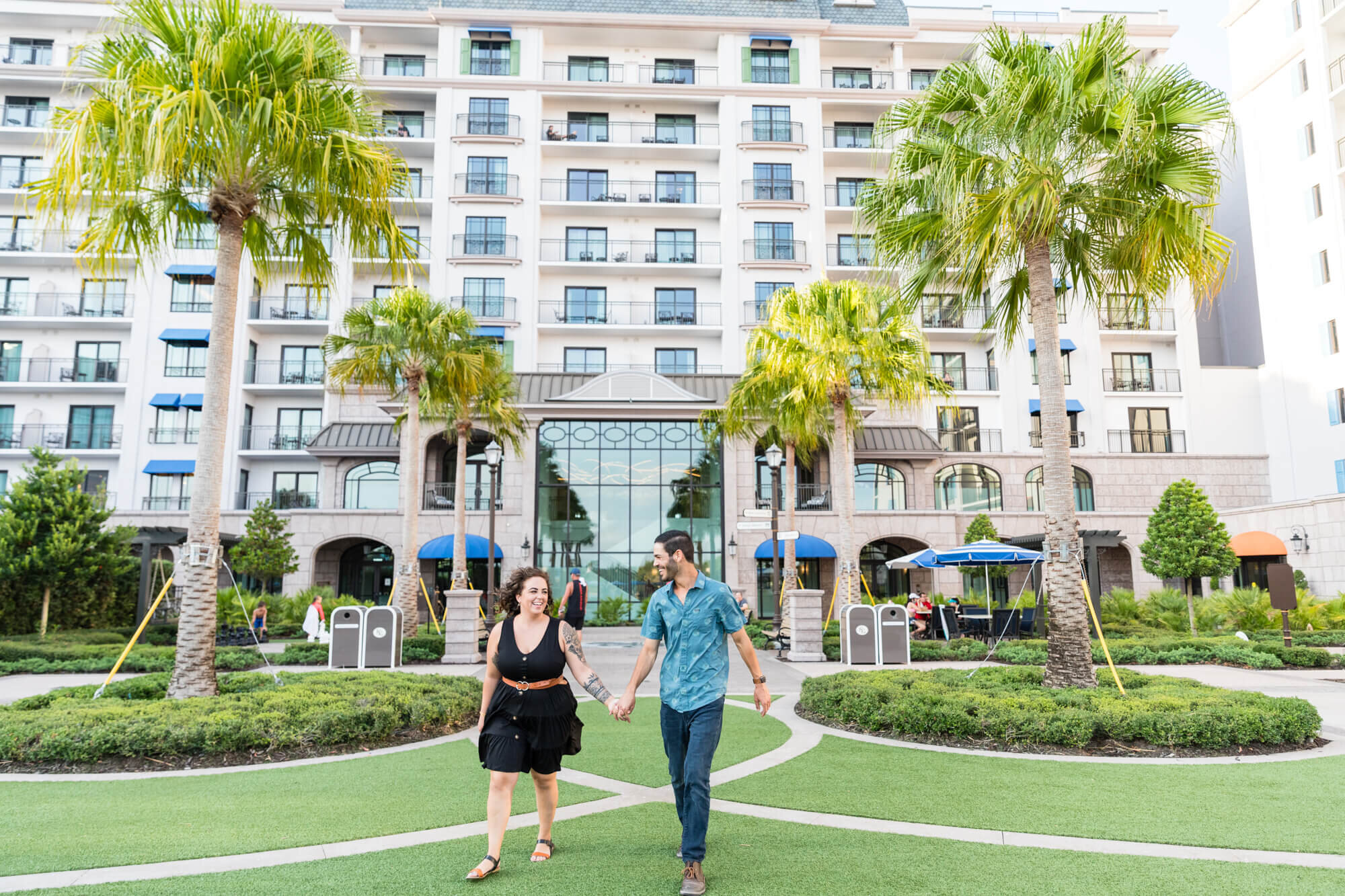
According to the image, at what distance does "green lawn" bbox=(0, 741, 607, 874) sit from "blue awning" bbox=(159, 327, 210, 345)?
31.2 m

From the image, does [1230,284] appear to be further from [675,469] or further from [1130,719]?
[1130,719]

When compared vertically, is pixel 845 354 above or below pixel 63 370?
below

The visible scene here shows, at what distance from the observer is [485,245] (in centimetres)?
3562

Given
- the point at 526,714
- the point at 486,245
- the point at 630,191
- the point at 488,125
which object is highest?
the point at 488,125

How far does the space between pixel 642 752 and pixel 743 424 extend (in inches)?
629

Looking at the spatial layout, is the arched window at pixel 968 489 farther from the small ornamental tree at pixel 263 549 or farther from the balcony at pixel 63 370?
the balcony at pixel 63 370

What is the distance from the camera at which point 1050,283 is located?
10758 millimetres

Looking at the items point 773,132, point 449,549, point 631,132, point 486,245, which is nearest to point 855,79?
point 773,132

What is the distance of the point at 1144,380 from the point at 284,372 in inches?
1445

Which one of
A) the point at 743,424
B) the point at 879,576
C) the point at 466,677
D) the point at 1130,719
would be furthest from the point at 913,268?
the point at 879,576

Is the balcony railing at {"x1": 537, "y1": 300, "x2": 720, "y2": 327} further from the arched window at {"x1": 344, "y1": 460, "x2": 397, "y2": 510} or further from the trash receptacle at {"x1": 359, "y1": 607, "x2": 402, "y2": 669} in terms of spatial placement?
the trash receptacle at {"x1": 359, "y1": 607, "x2": 402, "y2": 669}

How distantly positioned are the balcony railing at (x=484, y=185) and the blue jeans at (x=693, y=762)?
3415 centimetres

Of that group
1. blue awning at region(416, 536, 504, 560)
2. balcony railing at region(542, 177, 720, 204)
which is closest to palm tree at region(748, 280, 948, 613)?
blue awning at region(416, 536, 504, 560)

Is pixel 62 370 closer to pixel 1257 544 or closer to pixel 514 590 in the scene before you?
pixel 514 590
